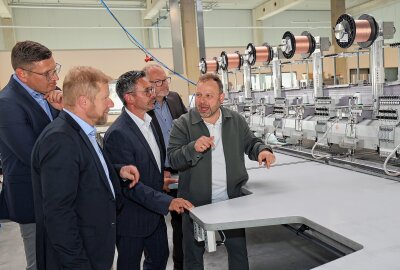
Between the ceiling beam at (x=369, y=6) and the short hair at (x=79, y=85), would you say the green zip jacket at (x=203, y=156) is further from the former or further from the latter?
the ceiling beam at (x=369, y=6)

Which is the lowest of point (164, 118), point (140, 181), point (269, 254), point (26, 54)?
point (269, 254)

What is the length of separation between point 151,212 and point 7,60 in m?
7.93

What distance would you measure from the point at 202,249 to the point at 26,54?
1.31 metres

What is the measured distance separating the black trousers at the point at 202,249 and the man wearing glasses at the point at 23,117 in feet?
2.57

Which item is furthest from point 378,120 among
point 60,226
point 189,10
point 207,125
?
point 189,10

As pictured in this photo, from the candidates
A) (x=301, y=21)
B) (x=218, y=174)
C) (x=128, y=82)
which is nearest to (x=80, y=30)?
(x=301, y=21)

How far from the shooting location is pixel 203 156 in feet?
6.47

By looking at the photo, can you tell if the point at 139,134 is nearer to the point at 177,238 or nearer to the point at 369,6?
the point at 177,238

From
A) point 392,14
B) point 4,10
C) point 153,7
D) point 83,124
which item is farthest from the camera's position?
point 392,14

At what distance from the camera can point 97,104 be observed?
4.45 feet

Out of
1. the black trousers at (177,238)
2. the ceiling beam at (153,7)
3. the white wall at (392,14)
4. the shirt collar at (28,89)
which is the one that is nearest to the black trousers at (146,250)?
the black trousers at (177,238)

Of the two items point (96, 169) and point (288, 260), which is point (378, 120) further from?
point (96, 169)

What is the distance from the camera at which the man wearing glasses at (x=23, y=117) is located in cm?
164

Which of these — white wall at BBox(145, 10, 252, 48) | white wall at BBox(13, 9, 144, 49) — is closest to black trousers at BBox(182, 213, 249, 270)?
white wall at BBox(13, 9, 144, 49)
